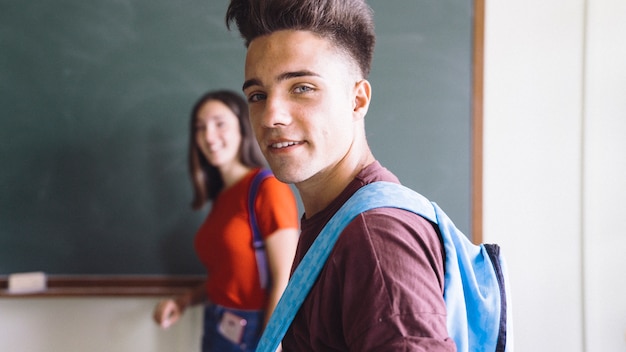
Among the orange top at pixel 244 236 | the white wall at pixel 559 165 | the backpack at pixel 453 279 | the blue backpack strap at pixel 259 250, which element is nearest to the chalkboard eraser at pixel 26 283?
the orange top at pixel 244 236

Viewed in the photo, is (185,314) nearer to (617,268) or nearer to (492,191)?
(492,191)

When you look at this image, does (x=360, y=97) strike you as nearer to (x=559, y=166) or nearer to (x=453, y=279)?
(x=453, y=279)

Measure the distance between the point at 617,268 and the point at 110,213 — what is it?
6.67 feet

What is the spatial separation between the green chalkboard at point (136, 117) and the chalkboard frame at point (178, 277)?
0.03m

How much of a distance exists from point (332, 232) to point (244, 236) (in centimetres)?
102

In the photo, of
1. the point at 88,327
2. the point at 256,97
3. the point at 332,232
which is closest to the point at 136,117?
the point at 88,327

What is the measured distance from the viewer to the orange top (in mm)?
1638

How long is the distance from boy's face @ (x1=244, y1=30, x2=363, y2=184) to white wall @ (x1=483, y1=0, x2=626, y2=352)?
1.45 m

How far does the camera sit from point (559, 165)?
81.9 inches

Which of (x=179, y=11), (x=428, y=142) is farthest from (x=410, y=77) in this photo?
(x=179, y=11)

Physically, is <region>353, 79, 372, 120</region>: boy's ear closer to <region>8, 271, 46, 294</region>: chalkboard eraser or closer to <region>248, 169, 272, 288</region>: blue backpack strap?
<region>248, 169, 272, 288</region>: blue backpack strap

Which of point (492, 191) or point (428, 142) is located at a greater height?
point (428, 142)

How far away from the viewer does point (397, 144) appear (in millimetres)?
2121

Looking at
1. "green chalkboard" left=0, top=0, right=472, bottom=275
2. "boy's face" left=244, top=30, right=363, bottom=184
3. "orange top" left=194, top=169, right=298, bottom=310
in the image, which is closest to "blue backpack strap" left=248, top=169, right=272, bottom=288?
"orange top" left=194, top=169, right=298, bottom=310
